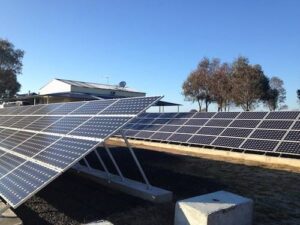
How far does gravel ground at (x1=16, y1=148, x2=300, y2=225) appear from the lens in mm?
9891

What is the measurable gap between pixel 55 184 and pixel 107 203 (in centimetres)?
331

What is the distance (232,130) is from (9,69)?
5850 centimetres

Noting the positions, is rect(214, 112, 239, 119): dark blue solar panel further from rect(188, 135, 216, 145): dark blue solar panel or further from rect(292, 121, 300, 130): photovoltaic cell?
rect(292, 121, 300, 130): photovoltaic cell

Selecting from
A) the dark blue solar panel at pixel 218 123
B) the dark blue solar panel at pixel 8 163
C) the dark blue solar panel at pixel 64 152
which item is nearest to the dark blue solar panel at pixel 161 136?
the dark blue solar panel at pixel 218 123

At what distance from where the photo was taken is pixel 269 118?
21484mm

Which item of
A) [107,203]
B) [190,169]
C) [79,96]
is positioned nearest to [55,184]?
[107,203]

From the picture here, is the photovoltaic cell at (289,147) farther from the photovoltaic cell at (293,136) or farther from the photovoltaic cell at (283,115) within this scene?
the photovoltaic cell at (283,115)

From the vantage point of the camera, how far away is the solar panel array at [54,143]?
8836 millimetres

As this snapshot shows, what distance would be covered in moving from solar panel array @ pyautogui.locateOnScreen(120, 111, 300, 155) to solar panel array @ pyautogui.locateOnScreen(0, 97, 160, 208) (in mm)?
9318

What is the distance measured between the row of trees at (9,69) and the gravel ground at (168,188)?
192 ft

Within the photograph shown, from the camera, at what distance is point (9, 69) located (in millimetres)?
70438

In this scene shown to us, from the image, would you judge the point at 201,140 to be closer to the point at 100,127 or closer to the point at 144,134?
the point at 144,134

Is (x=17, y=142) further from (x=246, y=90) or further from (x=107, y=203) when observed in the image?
(x=246, y=90)

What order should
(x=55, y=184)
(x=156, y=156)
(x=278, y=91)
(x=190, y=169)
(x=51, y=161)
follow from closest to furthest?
(x=51, y=161) < (x=55, y=184) < (x=190, y=169) < (x=156, y=156) < (x=278, y=91)
